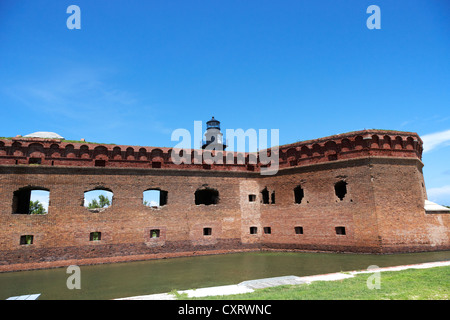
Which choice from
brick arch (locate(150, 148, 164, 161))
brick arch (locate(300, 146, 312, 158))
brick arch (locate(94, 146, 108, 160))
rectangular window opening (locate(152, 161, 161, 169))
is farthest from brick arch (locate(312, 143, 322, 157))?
brick arch (locate(94, 146, 108, 160))

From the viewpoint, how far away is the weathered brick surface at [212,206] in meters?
14.5

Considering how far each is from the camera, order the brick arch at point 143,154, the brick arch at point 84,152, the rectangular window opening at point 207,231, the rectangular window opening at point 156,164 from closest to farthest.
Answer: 1. the brick arch at point 84,152
2. the brick arch at point 143,154
3. the rectangular window opening at point 156,164
4. the rectangular window opening at point 207,231

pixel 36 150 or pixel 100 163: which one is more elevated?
pixel 36 150

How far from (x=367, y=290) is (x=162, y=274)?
795 cm

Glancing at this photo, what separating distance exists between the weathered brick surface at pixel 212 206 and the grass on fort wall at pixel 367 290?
7.68m

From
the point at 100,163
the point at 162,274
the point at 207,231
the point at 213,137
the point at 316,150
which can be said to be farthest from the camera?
the point at 213,137

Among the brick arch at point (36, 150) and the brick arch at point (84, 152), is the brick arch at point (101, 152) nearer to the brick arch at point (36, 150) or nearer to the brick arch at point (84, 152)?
the brick arch at point (84, 152)

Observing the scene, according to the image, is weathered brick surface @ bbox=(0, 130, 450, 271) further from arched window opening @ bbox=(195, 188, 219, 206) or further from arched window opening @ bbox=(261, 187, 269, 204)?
arched window opening @ bbox=(195, 188, 219, 206)

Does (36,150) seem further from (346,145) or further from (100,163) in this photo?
(346,145)

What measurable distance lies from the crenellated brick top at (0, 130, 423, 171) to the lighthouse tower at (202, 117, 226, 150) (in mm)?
10300

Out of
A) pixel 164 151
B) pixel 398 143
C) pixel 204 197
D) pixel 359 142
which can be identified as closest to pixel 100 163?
pixel 164 151

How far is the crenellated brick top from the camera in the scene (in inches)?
599

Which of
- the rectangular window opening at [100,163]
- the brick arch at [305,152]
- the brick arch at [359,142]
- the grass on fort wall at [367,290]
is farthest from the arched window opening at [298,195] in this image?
the rectangular window opening at [100,163]

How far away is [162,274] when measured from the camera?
11438 mm
